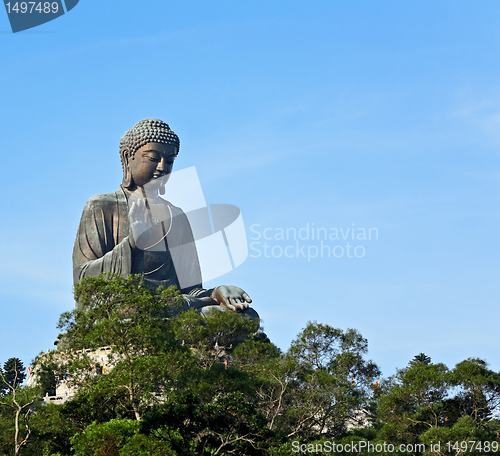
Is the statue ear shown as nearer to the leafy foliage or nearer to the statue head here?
the statue head

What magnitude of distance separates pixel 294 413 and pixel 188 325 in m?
4.68

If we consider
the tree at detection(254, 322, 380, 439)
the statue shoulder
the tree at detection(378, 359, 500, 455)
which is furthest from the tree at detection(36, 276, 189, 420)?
the statue shoulder

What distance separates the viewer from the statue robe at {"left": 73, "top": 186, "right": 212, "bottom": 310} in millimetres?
26969

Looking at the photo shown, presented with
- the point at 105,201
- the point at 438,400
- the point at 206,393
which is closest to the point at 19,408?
the point at 206,393

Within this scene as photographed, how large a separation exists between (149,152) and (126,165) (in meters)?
1.05

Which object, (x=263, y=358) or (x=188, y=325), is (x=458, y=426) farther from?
(x=188, y=325)

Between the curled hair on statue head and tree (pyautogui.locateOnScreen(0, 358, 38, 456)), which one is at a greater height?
the curled hair on statue head

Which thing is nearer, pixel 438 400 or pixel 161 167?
pixel 438 400

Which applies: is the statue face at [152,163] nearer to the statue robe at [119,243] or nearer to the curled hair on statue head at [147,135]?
the curled hair on statue head at [147,135]

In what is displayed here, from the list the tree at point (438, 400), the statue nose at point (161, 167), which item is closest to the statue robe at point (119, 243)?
the statue nose at point (161, 167)

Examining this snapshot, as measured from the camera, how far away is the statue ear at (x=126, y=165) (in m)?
27.9

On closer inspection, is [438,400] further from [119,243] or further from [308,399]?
[119,243]

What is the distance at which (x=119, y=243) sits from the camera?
2677 centimetres

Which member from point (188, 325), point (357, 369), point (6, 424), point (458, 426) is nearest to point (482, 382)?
point (458, 426)
